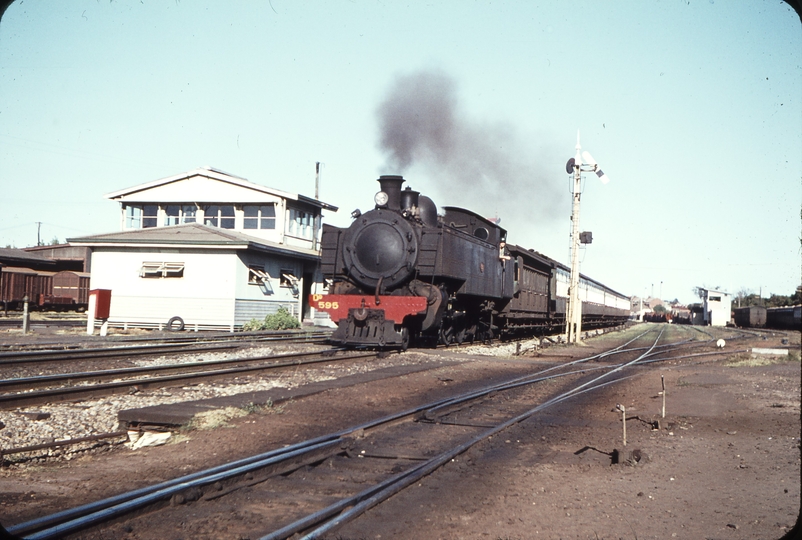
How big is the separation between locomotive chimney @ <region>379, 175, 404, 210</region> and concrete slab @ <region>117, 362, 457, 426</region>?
5294 millimetres

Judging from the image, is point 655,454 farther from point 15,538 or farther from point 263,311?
point 263,311

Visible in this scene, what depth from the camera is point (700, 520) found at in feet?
14.2

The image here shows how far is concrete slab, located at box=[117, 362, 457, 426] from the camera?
22.1 ft

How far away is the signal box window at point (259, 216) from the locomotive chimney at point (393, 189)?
47.0 ft

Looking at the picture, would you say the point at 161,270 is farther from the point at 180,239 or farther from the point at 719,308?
the point at 719,308

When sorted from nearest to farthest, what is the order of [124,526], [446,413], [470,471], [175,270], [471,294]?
1. [124,526]
2. [470,471]
3. [446,413]
4. [471,294]
5. [175,270]

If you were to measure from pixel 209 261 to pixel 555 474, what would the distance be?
20.8 metres

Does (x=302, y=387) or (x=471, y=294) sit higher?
(x=471, y=294)

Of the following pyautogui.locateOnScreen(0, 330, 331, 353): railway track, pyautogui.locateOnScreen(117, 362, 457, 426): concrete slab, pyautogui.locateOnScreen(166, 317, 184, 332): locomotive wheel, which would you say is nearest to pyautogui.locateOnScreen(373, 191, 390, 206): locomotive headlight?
pyautogui.locateOnScreen(117, 362, 457, 426): concrete slab

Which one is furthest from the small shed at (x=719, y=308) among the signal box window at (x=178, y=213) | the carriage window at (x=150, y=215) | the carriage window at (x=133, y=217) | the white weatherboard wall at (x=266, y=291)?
the carriage window at (x=133, y=217)

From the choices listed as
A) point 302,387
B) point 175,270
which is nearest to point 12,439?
point 302,387

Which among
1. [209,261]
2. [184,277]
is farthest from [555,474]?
[184,277]

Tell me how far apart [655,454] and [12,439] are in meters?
6.12

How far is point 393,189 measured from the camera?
15.7 metres
